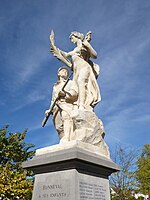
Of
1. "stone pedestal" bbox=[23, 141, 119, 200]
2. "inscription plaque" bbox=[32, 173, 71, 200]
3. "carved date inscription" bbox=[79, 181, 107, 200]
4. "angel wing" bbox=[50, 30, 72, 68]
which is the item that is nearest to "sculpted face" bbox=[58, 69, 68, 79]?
"angel wing" bbox=[50, 30, 72, 68]

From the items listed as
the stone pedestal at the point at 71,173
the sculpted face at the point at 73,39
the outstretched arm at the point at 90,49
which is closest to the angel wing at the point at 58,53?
the sculpted face at the point at 73,39

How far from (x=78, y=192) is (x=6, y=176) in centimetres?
1481

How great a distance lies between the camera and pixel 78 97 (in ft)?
25.0

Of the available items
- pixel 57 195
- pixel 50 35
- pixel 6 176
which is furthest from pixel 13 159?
pixel 57 195

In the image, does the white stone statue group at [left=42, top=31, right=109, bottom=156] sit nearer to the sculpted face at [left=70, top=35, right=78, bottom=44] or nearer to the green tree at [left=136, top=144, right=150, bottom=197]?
the sculpted face at [left=70, top=35, right=78, bottom=44]

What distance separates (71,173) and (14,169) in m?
16.7

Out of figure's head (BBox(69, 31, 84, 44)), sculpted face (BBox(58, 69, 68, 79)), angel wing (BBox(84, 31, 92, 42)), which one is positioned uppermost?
figure's head (BBox(69, 31, 84, 44))

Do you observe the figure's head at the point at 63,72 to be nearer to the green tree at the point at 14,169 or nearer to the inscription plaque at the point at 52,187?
the inscription plaque at the point at 52,187

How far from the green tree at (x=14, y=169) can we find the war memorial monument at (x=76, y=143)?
12.5m

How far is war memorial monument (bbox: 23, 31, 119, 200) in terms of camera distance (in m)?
5.77

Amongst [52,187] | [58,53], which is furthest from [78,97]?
[52,187]

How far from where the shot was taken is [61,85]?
8016mm

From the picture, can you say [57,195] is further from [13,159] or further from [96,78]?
[13,159]

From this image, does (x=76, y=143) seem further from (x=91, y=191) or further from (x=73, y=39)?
(x=73, y=39)
